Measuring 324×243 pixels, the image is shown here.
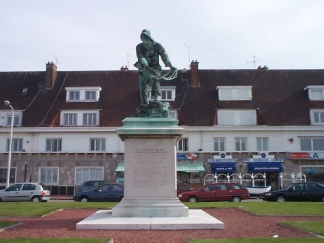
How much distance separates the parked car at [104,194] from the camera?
2758 centimetres

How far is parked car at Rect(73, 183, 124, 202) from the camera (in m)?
27.6

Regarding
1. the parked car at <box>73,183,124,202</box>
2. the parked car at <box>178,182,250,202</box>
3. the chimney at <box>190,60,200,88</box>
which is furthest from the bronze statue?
the chimney at <box>190,60,200,88</box>

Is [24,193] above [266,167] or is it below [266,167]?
below

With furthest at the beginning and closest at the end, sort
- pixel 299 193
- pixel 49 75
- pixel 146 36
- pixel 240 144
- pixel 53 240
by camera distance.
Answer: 1. pixel 49 75
2. pixel 240 144
3. pixel 299 193
4. pixel 146 36
5. pixel 53 240

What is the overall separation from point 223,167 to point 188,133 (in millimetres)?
4534

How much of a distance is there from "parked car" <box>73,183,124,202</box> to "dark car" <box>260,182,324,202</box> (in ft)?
31.3

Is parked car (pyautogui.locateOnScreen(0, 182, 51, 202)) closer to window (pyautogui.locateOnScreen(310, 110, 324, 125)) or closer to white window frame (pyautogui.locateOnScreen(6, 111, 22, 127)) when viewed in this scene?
white window frame (pyautogui.locateOnScreen(6, 111, 22, 127))

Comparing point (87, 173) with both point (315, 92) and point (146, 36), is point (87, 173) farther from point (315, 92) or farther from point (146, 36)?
point (146, 36)

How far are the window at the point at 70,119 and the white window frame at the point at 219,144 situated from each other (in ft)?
44.9

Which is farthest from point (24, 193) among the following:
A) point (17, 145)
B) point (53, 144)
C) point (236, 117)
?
point (236, 117)

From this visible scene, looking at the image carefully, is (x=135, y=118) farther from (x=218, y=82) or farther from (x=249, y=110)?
(x=218, y=82)

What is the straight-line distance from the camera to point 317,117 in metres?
41.3

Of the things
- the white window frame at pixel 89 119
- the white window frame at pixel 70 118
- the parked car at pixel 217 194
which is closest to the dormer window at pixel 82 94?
the white window frame at pixel 70 118

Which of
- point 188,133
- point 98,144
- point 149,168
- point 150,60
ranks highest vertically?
point 188,133
